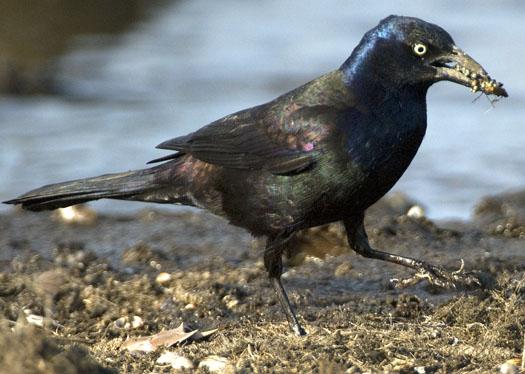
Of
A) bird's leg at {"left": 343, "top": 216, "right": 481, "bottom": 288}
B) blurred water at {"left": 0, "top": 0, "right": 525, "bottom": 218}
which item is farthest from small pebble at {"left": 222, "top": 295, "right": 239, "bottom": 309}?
blurred water at {"left": 0, "top": 0, "right": 525, "bottom": 218}

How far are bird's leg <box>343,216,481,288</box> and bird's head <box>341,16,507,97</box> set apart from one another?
2.44ft

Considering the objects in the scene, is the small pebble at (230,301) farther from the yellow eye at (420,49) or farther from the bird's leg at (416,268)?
the yellow eye at (420,49)

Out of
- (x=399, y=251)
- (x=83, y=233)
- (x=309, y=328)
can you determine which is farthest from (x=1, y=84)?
(x=309, y=328)

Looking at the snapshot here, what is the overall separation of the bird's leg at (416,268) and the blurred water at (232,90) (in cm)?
286

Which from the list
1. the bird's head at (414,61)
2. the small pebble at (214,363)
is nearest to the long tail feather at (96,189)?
the bird's head at (414,61)

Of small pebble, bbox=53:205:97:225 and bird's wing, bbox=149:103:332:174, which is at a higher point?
A: bird's wing, bbox=149:103:332:174

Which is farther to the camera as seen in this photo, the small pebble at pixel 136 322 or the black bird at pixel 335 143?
the small pebble at pixel 136 322

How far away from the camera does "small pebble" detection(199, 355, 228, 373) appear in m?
4.86

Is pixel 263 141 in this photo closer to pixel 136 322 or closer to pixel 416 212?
pixel 136 322

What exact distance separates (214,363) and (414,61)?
1.63 m

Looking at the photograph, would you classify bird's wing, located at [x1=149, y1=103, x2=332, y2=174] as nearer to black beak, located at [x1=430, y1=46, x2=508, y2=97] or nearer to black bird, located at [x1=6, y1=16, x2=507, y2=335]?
black bird, located at [x1=6, y1=16, x2=507, y2=335]

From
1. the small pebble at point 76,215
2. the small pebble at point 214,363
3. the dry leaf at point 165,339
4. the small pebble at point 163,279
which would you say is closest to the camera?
the small pebble at point 214,363

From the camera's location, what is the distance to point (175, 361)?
5.00m

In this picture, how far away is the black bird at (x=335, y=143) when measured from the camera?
17.6 ft
